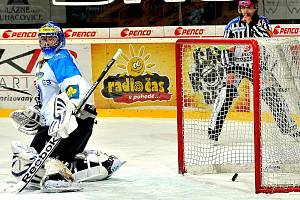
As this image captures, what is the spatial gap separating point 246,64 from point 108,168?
4.49 ft

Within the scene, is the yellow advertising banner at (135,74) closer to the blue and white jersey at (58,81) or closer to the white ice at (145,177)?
the white ice at (145,177)

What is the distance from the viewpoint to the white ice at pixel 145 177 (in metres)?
5.18

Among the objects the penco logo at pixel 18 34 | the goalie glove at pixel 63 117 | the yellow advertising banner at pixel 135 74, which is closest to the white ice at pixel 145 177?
the goalie glove at pixel 63 117

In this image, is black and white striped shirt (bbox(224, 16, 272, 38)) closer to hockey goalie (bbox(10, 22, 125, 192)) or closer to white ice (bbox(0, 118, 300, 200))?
white ice (bbox(0, 118, 300, 200))

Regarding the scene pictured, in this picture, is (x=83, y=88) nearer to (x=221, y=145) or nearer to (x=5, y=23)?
(x=221, y=145)

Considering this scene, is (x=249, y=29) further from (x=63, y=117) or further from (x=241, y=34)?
(x=63, y=117)

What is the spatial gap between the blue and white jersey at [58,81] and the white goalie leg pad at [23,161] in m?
0.22

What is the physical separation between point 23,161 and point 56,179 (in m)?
0.26

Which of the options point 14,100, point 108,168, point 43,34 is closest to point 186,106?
point 108,168

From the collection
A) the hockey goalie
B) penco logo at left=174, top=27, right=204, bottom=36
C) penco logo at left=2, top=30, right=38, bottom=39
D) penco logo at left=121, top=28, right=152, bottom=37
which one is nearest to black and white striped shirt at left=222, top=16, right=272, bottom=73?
the hockey goalie

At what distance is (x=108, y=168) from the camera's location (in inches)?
225

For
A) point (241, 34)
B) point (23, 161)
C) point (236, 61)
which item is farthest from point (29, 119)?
point (241, 34)

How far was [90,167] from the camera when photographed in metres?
5.64

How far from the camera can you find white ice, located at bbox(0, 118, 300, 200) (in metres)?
5.18
